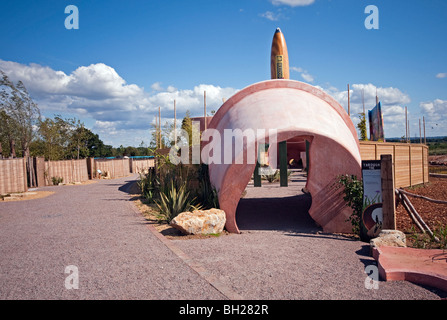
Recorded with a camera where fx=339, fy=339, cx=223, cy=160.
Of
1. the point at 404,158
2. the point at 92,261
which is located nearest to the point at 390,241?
the point at 92,261

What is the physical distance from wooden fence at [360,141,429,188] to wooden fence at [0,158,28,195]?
17.3 meters

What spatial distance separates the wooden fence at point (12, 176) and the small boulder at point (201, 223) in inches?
570

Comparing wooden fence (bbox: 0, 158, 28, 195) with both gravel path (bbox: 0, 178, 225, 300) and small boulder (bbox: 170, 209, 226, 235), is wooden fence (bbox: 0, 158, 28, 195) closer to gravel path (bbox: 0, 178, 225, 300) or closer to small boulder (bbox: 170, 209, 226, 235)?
gravel path (bbox: 0, 178, 225, 300)

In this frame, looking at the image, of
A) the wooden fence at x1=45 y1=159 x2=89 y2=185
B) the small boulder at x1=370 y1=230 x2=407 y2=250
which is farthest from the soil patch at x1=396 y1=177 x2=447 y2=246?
the wooden fence at x1=45 y1=159 x2=89 y2=185

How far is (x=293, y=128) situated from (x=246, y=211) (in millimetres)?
3956

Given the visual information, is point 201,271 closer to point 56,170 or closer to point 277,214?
point 277,214

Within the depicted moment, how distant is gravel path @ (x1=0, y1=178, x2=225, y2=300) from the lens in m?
4.42

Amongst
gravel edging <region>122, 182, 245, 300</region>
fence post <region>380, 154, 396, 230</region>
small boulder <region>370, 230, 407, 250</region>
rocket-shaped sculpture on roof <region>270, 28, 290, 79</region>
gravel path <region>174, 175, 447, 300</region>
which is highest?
rocket-shaped sculpture on roof <region>270, 28, 290, 79</region>

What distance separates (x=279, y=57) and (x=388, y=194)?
6610mm

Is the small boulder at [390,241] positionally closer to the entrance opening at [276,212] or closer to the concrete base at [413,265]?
the concrete base at [413,265]

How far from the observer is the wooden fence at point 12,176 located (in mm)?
17797

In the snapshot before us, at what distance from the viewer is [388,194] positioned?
6.86 m
